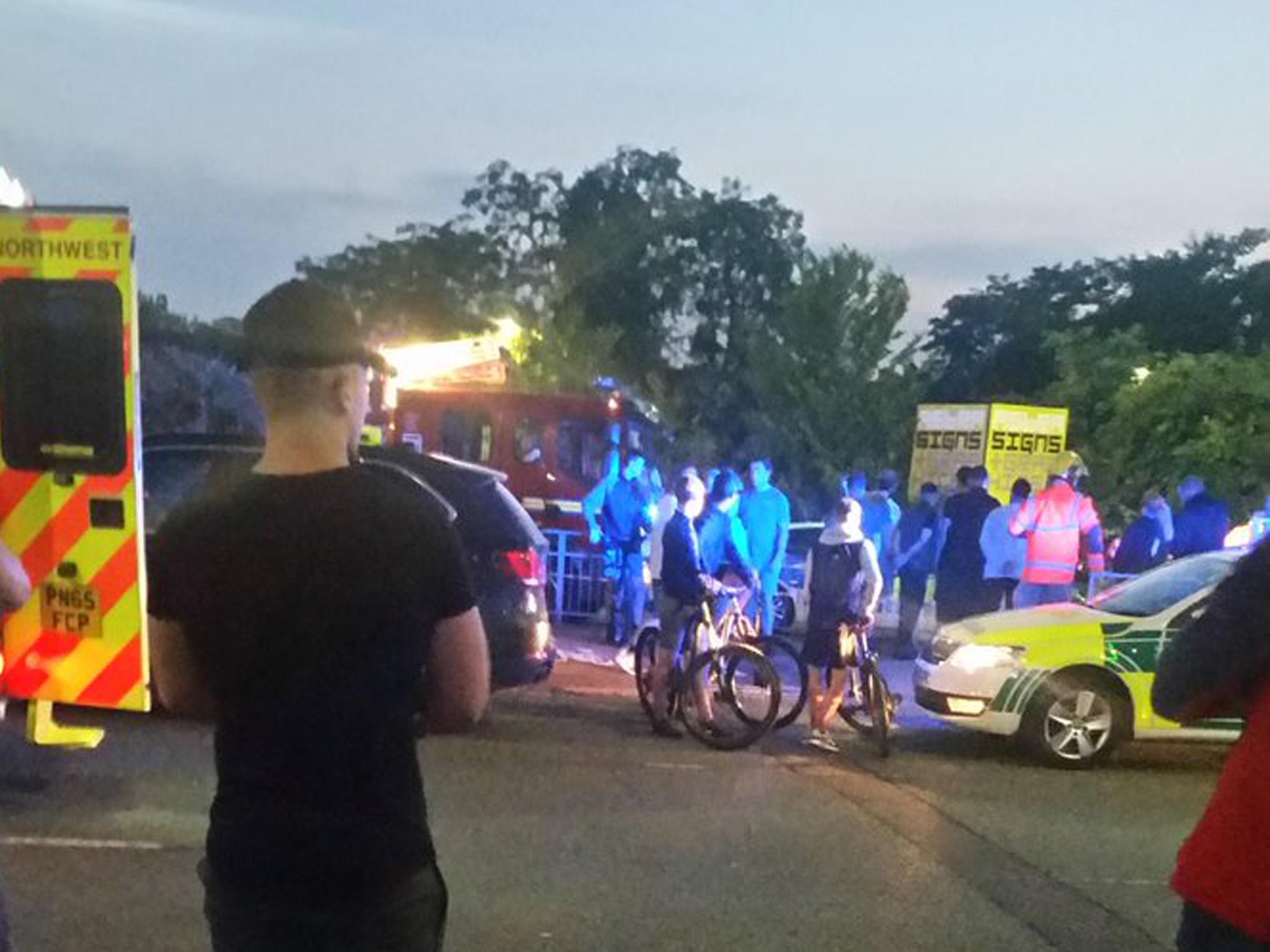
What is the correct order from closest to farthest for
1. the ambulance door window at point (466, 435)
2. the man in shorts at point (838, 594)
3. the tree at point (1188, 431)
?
the man in shorts at point (838, 594) < the ambulance door window at point (466, 435) < the tree at point (1188, 431)

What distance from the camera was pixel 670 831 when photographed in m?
7.67

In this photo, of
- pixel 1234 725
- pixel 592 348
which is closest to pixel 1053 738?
pixel 1234 725

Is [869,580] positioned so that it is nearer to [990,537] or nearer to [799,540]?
[990,537]

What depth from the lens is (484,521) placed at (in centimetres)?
987

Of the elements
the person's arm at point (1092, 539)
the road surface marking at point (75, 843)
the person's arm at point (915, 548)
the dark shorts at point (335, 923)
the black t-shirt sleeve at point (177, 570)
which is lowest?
the road surface marking at point (75, 843)

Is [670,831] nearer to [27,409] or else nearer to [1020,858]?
[1020,858]

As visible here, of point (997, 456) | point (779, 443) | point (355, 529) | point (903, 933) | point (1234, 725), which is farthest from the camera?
point (779, 443)

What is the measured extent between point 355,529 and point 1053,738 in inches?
318

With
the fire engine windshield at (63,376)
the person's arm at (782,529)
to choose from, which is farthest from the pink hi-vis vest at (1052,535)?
the fire engine windshield at (63,376)

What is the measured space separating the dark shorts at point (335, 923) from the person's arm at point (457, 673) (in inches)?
9.8

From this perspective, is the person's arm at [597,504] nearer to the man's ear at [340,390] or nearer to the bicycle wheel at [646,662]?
the bicycle wheel at [646,662]

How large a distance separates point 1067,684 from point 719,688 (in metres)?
2.09

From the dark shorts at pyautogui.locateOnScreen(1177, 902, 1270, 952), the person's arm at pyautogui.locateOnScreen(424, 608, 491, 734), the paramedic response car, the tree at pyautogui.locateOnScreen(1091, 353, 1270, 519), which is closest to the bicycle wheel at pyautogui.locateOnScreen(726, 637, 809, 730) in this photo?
the paramedic response car

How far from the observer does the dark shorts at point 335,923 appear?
255 centimetres
